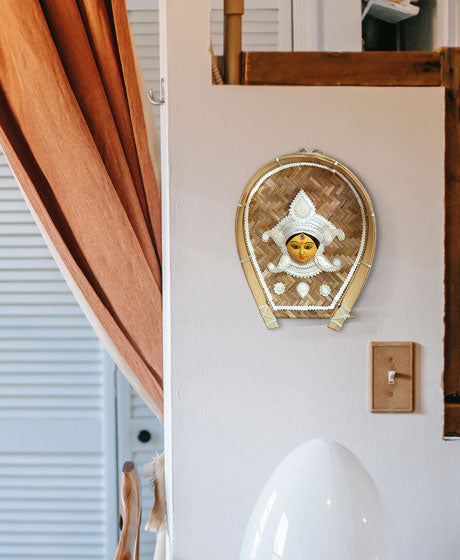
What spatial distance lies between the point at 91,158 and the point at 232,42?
371 mm

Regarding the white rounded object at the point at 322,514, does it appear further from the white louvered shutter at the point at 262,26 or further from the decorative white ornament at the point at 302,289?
the white louvered shutter at the point at 262,26

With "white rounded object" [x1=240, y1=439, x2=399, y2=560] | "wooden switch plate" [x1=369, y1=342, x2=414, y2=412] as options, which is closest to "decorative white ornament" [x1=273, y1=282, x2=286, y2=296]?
"wooden switch plate" [x1=369, y1=342, x2=414, y2=412]

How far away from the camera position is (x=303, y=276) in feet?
4.02

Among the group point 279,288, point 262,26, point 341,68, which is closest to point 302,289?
point 279,288

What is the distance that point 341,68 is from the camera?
1.23 m

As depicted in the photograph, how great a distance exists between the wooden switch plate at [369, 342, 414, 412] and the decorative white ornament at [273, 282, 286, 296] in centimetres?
20

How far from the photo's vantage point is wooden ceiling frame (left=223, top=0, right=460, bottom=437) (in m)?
1.23

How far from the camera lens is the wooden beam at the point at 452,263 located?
4.11 feet

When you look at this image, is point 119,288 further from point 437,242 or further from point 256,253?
point 437,242

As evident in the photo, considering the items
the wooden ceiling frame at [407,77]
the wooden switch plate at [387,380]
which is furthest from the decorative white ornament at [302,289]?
the wooden ceiling frame at [407,77]

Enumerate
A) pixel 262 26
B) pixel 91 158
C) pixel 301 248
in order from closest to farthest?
1. pixel 301 248
2. pixel 91 158
3. pixel 262 26

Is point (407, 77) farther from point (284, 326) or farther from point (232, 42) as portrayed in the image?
point (284, 326)

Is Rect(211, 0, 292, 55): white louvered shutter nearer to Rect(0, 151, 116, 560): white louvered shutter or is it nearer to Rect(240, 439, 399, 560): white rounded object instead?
Rect(0, 151, 116, 560): white louvered shutter

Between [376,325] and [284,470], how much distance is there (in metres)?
0.38
